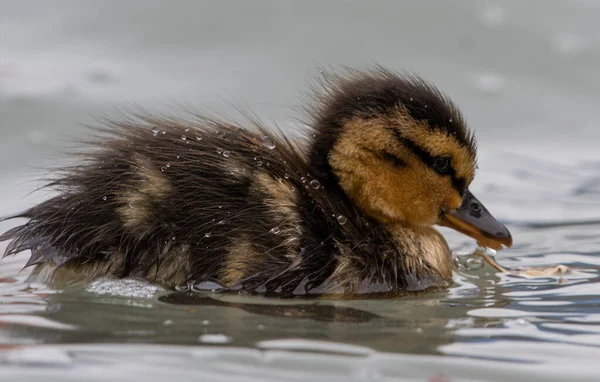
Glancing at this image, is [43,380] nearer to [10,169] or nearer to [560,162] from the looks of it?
[10,169]

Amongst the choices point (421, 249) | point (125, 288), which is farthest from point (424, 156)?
point (125, 288)

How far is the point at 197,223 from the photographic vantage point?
3205 mm

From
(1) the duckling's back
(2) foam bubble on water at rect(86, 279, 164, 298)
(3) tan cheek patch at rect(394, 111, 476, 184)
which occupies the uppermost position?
(3) tan cheek patch at rect(394, 111, 476, 184)

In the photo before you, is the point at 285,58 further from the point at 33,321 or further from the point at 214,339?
the point at 214,339

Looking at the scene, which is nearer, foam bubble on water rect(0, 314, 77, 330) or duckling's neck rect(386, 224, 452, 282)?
foam bubble on water rect(0, 314, 77, 330)

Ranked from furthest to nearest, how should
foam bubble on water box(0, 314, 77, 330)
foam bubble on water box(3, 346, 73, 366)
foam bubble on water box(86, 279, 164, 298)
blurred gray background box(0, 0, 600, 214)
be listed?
blurred gray background box(0, 0, 600, 214) < foam bubble on water box(86, 279, 164, 298) < foam bubble on water box(0, 314, 77, 330) < foam bubble on water box(3, 346, 73, 366)

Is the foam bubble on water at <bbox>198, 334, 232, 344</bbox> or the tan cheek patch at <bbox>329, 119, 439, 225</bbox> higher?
the tan cheek patch at <bbox>329, 119, 439, 225</bbox>

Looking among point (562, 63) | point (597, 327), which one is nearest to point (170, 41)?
point (562, 63)

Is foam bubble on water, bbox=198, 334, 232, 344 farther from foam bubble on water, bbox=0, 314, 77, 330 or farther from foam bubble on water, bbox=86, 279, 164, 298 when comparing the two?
foam bubble on water, bbox=86, 279, 164, 298

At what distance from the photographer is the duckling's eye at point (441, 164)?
137 inches

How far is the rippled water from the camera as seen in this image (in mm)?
2635

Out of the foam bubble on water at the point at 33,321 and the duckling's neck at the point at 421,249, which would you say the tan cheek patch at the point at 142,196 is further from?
the duckling's neck at the point at 421,249

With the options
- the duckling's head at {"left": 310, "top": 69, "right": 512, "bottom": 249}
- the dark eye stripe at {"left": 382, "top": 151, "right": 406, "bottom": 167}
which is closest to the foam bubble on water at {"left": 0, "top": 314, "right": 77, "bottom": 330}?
the duckling's head at {"left": 310, "top": 69, "right": 512, "bottom": 249}

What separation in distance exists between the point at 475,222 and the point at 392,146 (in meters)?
0.41
